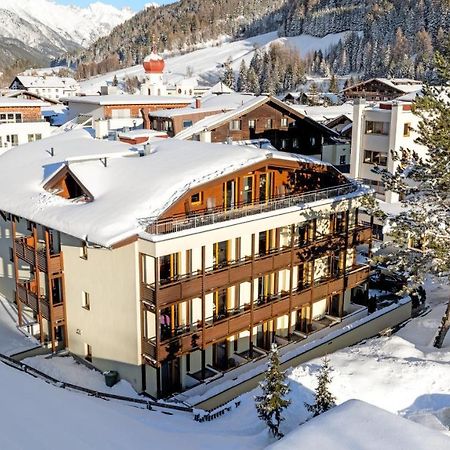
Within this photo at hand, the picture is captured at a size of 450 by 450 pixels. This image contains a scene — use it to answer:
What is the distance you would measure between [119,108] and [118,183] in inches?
1251

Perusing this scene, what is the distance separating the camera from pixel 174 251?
20734 mm

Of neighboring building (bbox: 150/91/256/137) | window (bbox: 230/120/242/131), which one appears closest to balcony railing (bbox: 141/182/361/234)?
window (bbox: 230/120/242/131)

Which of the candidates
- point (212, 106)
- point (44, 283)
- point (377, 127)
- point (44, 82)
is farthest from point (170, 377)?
point (44, 82)

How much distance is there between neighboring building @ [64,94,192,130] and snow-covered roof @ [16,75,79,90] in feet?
258

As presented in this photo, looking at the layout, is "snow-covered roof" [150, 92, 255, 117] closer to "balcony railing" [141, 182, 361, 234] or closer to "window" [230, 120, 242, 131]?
"window" [230, 120, 242, 131]

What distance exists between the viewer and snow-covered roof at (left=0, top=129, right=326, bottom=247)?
2078cm

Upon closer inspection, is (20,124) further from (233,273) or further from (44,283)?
(233,273)

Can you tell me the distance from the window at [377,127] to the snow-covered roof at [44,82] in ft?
313

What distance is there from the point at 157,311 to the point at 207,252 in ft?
11.0

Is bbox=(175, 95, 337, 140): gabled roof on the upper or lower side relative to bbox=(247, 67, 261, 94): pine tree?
upper

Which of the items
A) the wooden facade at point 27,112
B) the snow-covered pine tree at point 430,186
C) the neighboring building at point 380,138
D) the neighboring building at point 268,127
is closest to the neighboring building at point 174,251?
the snow-covered pine tree at point 430,186

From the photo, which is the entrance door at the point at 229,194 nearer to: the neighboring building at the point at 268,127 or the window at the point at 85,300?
the window at the point at 85,300

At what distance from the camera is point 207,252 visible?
2311cm

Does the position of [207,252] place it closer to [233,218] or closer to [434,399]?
[233,218]
